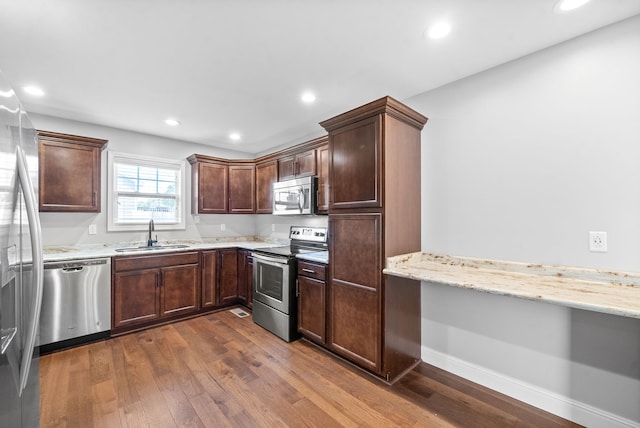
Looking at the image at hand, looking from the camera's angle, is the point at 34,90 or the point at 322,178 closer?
the point at 34,90

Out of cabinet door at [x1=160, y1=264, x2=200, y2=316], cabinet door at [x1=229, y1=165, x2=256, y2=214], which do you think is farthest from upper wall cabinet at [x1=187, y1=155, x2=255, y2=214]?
cabinet door at [x1=160, y1=264, x2=200, y2=316]

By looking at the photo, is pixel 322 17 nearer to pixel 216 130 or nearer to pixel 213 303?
pixel 216 130

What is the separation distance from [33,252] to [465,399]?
8.83 feet

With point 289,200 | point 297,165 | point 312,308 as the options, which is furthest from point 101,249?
point 312,308

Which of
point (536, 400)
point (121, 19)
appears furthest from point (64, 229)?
point (536, 400)

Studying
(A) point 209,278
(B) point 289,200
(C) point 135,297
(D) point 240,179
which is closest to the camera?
(C) point 135,297

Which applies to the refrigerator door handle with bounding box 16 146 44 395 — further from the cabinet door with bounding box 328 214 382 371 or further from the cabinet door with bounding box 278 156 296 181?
the cabinet door with bounding box 278 156 296 181

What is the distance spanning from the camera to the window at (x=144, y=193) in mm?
3849

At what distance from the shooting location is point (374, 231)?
2359mm

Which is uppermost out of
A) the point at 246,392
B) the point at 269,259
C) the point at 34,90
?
the point at 34,90

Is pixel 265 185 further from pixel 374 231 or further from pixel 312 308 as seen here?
pixel 374 231

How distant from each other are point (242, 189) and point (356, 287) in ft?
9.27

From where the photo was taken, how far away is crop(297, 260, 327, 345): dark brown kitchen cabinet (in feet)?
9.20

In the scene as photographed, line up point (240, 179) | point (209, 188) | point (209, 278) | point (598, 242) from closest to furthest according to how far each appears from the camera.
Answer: point (598, 242)
point (209, 278)
point (209, 188)
point (240, 179)
